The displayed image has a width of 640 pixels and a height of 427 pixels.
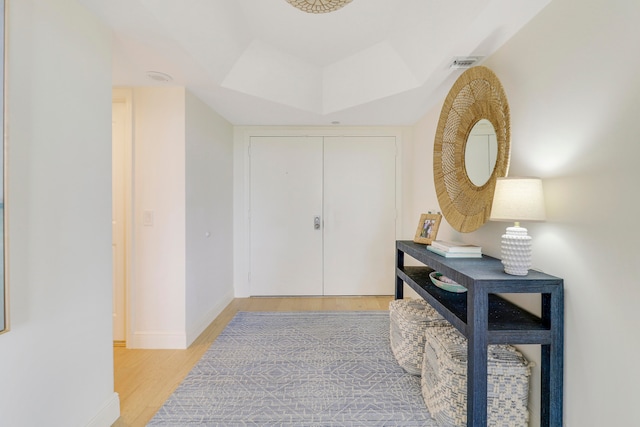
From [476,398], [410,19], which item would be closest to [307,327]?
[476,398]

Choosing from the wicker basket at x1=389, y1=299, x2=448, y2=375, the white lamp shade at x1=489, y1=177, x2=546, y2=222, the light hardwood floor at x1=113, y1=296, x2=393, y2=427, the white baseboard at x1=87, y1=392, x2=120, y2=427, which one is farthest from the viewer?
the wicker basket at x1=389, y1=299, x2=448, y2=375

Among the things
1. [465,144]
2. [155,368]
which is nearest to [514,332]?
[465,144]

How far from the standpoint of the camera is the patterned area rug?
5.08 feet

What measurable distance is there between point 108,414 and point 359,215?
280 cm

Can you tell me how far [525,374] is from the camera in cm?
130

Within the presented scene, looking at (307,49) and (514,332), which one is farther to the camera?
(307,49)

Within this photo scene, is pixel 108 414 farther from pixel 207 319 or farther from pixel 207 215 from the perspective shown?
pixel 207 215

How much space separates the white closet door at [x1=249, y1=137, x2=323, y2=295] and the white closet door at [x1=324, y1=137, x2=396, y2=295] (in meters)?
0.15

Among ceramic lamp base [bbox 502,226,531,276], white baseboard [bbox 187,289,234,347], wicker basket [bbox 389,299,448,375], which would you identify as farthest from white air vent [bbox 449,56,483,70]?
white baseboard [bbox 187,289,234,347]

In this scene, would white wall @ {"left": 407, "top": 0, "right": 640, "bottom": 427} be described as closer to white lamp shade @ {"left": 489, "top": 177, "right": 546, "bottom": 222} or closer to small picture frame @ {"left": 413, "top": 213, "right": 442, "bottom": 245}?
white lamp shade @ {"left": 489, "top": 177, "right": 546, "bottom": 222}

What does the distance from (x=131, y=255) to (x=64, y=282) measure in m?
1.08

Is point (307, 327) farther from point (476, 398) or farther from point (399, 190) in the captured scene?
point (399, 190)

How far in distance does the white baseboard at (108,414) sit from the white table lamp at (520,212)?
7.10 feet

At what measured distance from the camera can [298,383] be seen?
6.01 ft
